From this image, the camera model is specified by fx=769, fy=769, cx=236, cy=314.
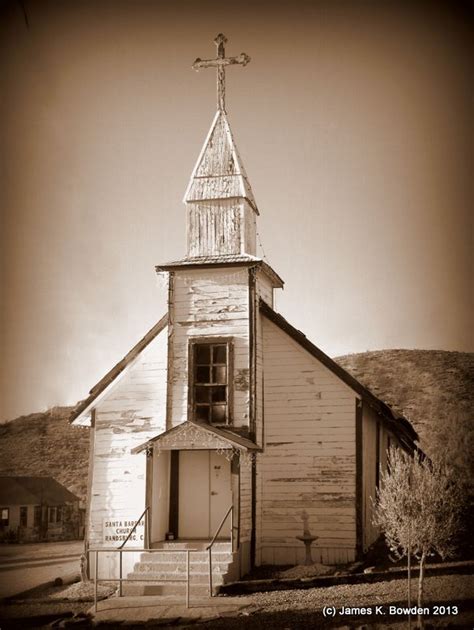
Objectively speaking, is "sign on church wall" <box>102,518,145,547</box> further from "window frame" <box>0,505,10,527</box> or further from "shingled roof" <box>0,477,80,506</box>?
"shingled roof" <box>0,477,80,506</box>

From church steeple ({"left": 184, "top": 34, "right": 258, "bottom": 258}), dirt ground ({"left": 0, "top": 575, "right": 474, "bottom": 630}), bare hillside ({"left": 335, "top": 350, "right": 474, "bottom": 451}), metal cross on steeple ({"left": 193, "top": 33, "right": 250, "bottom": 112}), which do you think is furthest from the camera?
bare hillside ({"left": 335, "top": 350, "right": 474, "bottom": 451})

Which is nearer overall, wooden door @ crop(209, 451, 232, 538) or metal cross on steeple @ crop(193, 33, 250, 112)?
metal cross on steeple @ crop(193, 33, 250, 112)

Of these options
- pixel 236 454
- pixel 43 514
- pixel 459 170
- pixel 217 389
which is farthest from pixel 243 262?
pixel 43 514

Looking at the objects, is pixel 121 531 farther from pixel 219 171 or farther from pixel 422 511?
pixel 219 171

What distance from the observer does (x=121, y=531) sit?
50.7 feet

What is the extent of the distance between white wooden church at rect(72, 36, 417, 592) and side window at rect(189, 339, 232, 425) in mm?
22

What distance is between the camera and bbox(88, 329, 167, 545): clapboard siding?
51.3 feet

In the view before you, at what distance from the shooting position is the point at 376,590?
11.8 m

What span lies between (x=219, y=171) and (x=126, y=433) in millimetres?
5772

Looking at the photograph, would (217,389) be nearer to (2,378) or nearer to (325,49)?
(2,378)

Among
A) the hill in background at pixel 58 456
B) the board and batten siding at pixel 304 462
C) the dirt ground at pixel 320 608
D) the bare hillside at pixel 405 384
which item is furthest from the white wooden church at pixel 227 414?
the hill in background at pixel 58 456

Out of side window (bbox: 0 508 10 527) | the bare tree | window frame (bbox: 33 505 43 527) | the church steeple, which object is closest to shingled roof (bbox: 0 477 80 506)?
Result: window frame (bbox: 33 505 43 527)

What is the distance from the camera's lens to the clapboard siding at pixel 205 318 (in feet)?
50.2

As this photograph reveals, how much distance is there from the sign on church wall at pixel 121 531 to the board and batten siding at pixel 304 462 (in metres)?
2.36
